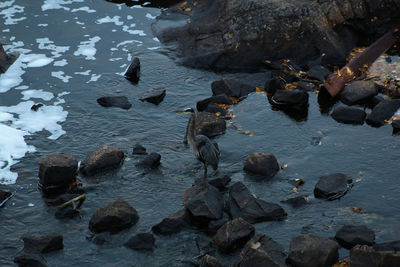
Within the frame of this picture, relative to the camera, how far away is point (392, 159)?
33.0ft

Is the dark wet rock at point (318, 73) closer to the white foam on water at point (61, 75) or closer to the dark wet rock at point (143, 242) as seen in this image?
the white foam on water at point (61, 75)

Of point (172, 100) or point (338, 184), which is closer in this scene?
point (338, 184)

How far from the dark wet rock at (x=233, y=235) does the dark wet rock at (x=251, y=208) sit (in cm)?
39

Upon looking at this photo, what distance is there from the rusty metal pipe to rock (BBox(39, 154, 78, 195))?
18.7 feet

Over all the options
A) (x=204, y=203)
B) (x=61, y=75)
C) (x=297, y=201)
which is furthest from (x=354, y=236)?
A: (x=61, y=75)

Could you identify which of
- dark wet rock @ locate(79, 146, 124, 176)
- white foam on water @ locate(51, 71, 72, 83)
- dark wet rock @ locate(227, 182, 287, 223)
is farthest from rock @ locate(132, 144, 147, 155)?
white foam on water @ locate(51, 71, 72, 83)

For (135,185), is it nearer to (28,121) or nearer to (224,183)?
(224,183)

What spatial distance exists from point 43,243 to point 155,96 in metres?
5.00

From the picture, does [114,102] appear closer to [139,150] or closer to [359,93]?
[139,150]

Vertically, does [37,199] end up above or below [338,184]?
below

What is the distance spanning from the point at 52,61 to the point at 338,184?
804 centimetres

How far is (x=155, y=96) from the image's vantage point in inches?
480

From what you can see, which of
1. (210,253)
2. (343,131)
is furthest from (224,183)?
(343,131)

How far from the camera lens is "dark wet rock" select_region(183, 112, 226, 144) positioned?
36.2 ft
